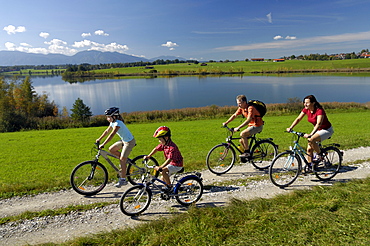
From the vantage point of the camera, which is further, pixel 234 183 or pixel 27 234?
pixel 234 183

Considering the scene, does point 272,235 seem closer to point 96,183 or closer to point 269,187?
point 269,187

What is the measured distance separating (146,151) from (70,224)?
7.29 metres

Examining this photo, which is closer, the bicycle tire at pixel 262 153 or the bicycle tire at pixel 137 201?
the bicycle tire at pixel 137 201

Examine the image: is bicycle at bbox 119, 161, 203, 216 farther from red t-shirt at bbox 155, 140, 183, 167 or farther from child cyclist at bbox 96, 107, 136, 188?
child cyclist at bbox 96, 107, 136, 188

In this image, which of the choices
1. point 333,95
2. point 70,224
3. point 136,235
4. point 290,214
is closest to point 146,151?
point 70,224

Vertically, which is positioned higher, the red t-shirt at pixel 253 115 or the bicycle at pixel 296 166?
the red t-shirt at pixel 253 115

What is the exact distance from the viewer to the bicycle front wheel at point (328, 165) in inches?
286

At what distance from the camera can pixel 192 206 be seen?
559 cm

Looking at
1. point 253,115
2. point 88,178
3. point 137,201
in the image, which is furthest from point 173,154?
point 253,115

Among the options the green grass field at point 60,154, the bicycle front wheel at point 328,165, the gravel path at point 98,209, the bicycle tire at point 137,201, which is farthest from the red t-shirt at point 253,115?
the bicycle tire at point 137,201

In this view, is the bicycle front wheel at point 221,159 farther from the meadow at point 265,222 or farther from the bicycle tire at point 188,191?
the meadow at point 265,222

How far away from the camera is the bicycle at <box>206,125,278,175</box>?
8.16 m

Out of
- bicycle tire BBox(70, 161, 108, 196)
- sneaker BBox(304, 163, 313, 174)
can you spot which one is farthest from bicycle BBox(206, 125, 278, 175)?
bicycle tire BBox(70, 161, 108, 196)

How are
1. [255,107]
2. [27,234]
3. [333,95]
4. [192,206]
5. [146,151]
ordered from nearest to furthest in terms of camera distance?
[27,234] → [192,206] → [255,107] → [146,151] → [333,95]
